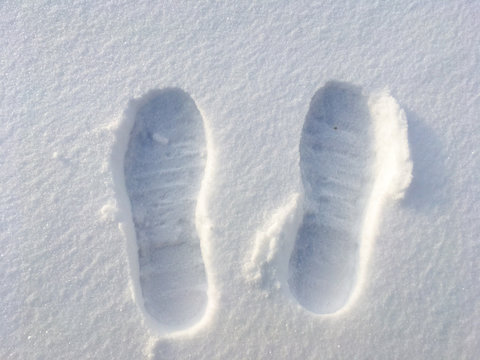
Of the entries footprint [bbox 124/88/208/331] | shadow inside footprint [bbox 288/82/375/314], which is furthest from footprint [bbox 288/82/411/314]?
footprint [bbox 124/88/208/331]

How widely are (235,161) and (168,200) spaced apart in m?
0.21

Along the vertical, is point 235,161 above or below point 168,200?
above

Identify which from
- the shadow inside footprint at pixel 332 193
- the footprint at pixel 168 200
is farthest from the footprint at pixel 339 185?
the footprint at pixel 168 200

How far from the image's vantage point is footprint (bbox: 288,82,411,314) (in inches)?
47.7

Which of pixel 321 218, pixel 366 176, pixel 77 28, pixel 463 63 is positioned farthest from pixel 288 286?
pixel 77 28

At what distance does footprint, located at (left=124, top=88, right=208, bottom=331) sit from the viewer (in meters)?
1.21

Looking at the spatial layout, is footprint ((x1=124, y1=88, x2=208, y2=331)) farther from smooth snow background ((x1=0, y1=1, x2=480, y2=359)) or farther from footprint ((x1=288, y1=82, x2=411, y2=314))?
footprint ((x1=288, y1=82, x2=411, y2=314))

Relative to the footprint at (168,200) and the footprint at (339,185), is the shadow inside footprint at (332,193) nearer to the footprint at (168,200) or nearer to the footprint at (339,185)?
the footprint at (339,185)

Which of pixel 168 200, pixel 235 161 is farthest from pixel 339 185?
pixel 168 200

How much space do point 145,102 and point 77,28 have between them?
1.05 ft

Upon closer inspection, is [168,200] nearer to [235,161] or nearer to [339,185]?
[235,161]

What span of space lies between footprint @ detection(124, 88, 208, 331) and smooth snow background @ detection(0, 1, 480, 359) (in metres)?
0.05

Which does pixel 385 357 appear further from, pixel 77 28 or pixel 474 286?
pixel 77 28

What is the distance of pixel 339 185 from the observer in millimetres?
1297
